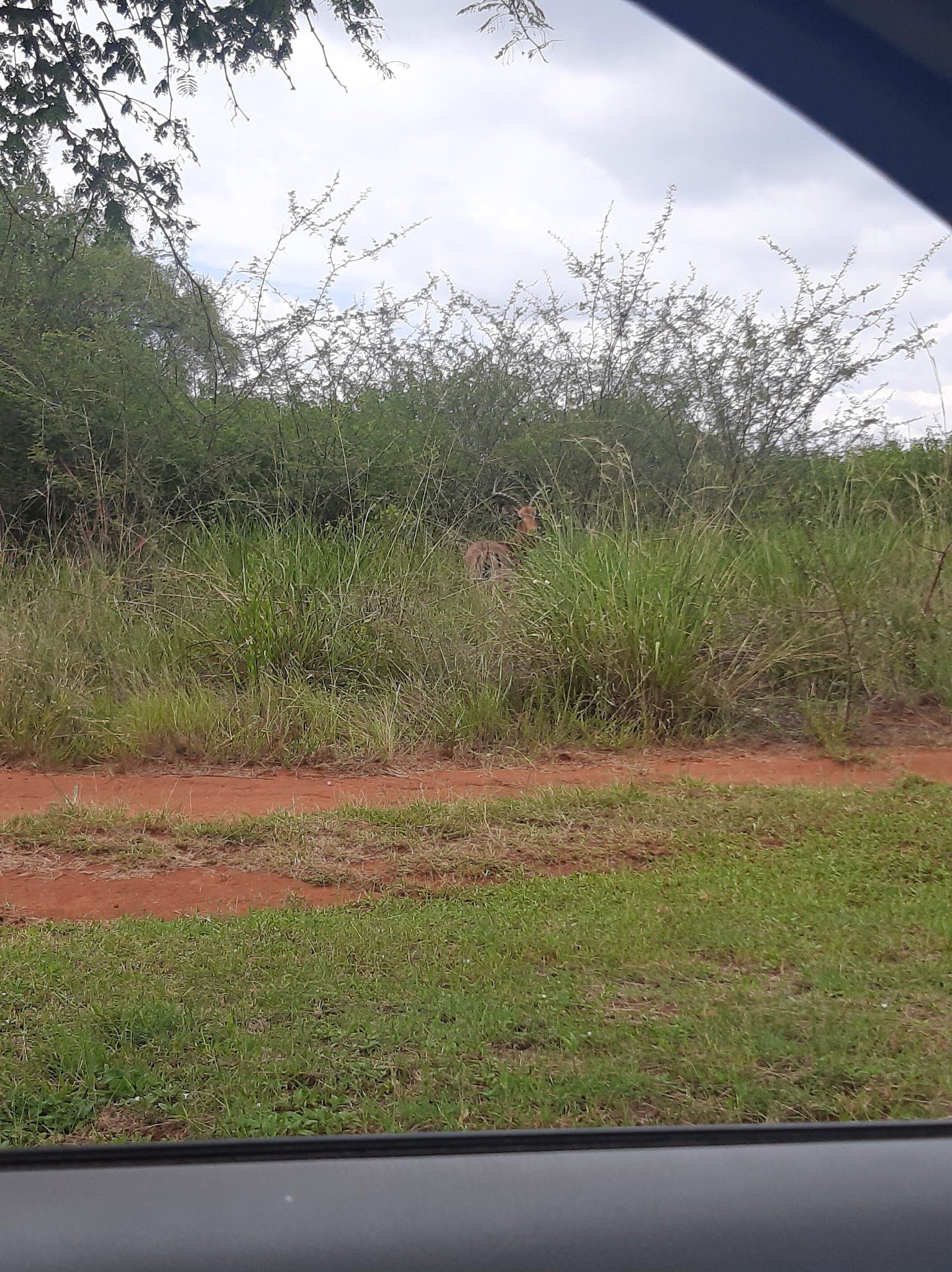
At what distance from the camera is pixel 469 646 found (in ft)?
26.6

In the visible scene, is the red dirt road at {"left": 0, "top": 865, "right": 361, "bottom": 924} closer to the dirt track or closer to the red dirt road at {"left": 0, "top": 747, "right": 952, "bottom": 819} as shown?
the dirt track

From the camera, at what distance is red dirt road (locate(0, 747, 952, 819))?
6.13 meters

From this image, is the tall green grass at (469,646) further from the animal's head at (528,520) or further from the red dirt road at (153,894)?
the red dirt road at (153,894)

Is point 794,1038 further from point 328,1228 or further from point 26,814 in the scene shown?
point 26,814

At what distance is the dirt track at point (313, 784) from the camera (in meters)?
4.88

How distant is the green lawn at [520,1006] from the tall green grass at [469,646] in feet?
8.08

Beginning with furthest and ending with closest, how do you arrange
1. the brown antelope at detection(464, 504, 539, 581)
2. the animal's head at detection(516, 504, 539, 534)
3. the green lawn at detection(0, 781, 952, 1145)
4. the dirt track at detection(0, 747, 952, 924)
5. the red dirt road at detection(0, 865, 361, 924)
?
1. the animal's head at detection(516, 504, 539, 534)
2. the brown antelope at detection(464, 504, 539, 581)
3. the dirt track at detection(0, 747, 952, 924)
4. the red dirt road at detection(0, 865, 361, 924)
5. the green lawn at detection(0, 781, 952, 1145)

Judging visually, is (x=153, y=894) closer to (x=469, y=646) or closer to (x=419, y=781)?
(x=419, y=781)

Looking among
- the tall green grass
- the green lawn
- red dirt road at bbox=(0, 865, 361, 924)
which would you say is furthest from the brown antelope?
red dirt road at bbox=(0, 865, 361, 924)

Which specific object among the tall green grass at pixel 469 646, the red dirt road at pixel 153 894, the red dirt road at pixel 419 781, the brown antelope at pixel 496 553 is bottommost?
the red dirt road at pixel 153 894

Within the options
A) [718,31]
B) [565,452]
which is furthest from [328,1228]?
[565,452]

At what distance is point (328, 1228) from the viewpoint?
57.9 inches

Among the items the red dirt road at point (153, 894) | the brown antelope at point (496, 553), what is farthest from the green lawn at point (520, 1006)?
the brown antelope at point (496, 553)

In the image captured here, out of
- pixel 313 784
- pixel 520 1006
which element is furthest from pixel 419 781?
pixel 520 1006
